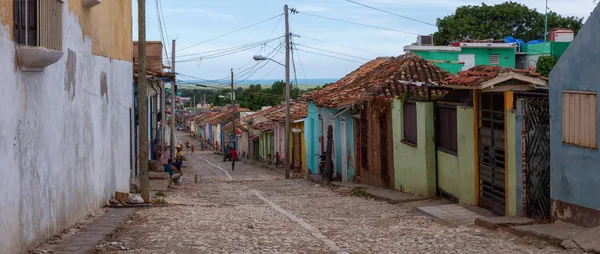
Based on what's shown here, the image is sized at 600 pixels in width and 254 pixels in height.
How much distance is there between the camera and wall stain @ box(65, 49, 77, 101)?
11.1m

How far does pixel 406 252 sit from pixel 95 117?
6.69 metres

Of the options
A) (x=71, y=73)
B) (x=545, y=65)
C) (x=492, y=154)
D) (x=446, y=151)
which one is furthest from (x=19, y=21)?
(x=545, y=65)

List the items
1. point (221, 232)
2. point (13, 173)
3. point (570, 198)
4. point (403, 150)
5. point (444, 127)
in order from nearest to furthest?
point (13, 173)
point (570, 198)
point (221, 232)
point (444, 127)
point (403, 150)

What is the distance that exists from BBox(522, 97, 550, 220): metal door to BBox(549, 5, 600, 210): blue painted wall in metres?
0.53

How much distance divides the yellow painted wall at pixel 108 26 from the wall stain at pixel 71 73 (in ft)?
2.31

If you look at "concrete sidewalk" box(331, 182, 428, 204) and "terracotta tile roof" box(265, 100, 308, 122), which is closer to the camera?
"concrete sidewalk" box(331, 182, 428, 204)

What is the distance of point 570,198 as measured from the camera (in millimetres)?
10555

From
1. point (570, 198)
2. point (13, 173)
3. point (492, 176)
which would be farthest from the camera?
point (492, 176)

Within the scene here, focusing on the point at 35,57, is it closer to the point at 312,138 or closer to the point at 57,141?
the point at 57,141

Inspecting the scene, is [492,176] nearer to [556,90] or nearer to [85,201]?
Result: [556,90]

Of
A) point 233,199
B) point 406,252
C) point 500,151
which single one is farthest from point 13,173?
point 233,199

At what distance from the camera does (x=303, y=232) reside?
Result: 462 inches

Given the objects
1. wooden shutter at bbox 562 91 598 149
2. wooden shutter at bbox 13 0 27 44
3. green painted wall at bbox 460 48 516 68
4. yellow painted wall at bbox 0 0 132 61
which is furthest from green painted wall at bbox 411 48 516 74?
wooden shutter at bbox 13 0 27 44

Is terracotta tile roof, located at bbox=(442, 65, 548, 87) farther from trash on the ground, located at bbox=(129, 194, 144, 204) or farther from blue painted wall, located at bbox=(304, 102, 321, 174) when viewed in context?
blue painted wall, located at bbox=(304, 102, 321, 174)
